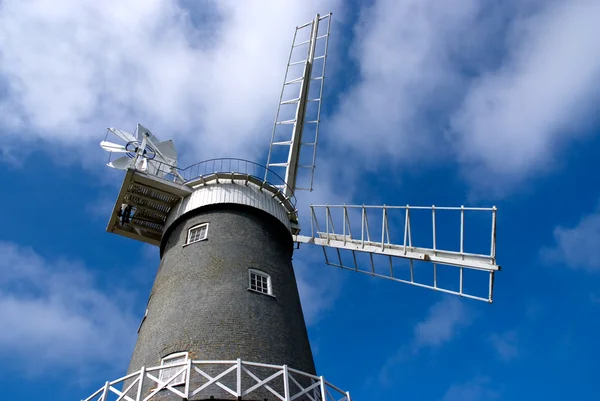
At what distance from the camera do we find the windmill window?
20109mm

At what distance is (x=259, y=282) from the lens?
18.6 metres

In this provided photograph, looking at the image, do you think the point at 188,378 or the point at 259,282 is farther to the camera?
the point at 259,282

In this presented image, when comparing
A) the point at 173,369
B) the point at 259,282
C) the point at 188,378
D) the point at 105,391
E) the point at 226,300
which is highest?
the point at 259,282

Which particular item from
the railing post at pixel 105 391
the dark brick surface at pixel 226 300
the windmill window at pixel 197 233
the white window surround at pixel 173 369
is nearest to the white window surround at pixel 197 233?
the windmill window at pixel 197 233

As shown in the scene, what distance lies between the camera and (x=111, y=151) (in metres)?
23.2

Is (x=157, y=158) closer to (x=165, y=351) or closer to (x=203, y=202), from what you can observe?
(x=203, y=202)

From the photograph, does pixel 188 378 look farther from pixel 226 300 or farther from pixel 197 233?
pixel 197 233

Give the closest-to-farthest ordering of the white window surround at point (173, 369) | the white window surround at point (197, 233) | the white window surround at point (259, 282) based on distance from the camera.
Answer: the white window surround at point (173, 369) → the white window surround at point (259, 282) → the white window surround at point (197, 233)

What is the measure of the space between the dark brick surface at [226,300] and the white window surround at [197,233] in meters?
0.21

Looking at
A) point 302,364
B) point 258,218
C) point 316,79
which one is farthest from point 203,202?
point 316,79

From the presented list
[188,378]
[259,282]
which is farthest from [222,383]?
[259,282]

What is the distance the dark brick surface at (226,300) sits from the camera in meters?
16.0

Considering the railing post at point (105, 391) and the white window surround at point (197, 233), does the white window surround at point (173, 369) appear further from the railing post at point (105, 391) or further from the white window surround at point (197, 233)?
the white window surround at point (197, 233)

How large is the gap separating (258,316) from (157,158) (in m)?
9.65
